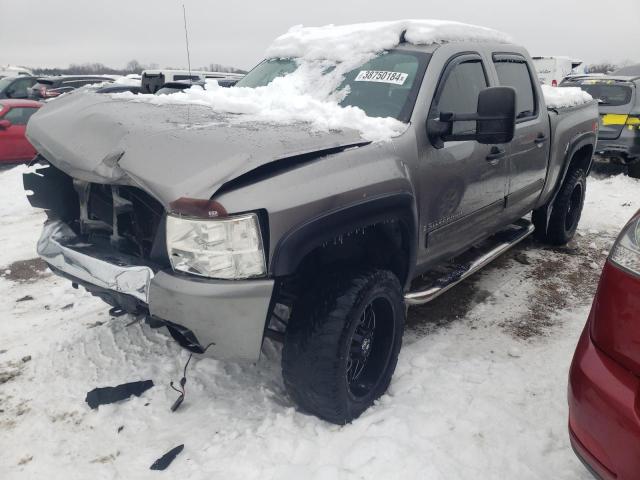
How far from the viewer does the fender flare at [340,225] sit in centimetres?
206

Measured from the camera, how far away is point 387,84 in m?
3.06

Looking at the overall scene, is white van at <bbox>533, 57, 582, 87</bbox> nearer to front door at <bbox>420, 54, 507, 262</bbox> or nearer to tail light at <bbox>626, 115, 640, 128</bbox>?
tail light at <bbox>626, 115, 640, 128</bbox>

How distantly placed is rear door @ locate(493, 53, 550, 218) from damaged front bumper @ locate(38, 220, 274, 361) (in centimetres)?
247

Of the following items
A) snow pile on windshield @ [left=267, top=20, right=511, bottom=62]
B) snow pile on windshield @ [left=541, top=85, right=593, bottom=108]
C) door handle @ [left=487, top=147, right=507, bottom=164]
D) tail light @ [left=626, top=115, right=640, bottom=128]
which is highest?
snow pile on windshield @ [left=267, top=20, right=511, bottom=62]

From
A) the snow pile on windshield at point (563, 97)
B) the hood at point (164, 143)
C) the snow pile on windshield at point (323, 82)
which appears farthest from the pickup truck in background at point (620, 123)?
the hood at point (164, 143)

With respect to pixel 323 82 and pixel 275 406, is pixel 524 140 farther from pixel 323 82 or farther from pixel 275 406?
pixel 275 406

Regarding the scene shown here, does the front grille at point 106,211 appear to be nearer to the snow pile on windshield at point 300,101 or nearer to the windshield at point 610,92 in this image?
the snow pile on windshield at point 300,101

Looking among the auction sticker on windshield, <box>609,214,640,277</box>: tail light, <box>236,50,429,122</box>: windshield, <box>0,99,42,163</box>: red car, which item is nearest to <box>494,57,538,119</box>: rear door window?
<box>236,50,429,122</box>: windshield

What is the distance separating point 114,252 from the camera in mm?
2510

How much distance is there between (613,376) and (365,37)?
2.55 meters

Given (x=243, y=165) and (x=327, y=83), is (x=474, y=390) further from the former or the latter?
(x=327, y=83)

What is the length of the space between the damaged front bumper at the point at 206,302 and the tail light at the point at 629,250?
1218 mm

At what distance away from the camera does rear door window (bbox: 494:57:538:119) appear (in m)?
3.83

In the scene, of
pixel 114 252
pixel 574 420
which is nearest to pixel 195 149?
pixel 114 252
